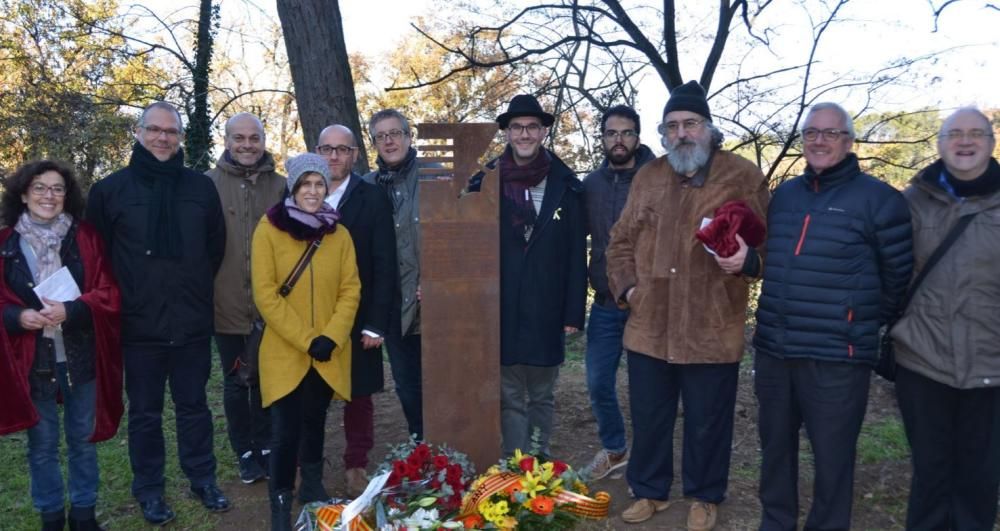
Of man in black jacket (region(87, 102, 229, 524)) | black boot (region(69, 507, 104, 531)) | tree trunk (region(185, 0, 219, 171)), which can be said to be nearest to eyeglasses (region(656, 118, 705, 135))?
man in black jacket (region(87, 102, 229, 524))

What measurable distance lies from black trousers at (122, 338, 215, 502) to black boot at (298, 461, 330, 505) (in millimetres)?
636

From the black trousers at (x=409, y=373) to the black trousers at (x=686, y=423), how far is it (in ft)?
4.32

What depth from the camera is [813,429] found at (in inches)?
140

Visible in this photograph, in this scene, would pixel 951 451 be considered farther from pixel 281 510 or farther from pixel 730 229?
pixel 281 510

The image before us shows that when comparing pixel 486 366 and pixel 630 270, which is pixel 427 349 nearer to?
pixel 486 366

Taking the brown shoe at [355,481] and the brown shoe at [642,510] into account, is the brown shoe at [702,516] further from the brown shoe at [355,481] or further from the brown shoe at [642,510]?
the brown shoe at [355,481]

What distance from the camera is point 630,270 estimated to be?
3.99 meters

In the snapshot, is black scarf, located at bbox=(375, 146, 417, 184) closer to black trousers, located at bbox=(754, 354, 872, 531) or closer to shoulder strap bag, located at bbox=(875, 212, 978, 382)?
black trousers, located at bbox=(754, 354, 872, 531)

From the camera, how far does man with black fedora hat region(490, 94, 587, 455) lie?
4.21m

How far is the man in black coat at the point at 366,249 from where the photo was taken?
4.13 m

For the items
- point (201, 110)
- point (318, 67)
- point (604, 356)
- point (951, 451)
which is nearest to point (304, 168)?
point (604, 356)

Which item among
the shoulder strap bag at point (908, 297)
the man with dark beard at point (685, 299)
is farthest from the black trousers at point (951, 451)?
the man with dark beard at point (685, 299)

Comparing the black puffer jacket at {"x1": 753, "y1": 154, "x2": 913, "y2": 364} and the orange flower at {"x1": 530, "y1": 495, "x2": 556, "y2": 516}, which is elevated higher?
the black puffer jacket at {"x1": 753, "y1": 154, "x2": 913, "y2": 364}

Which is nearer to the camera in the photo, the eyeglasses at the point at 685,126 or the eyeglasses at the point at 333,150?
the eyeglasses at the point at 685,126
